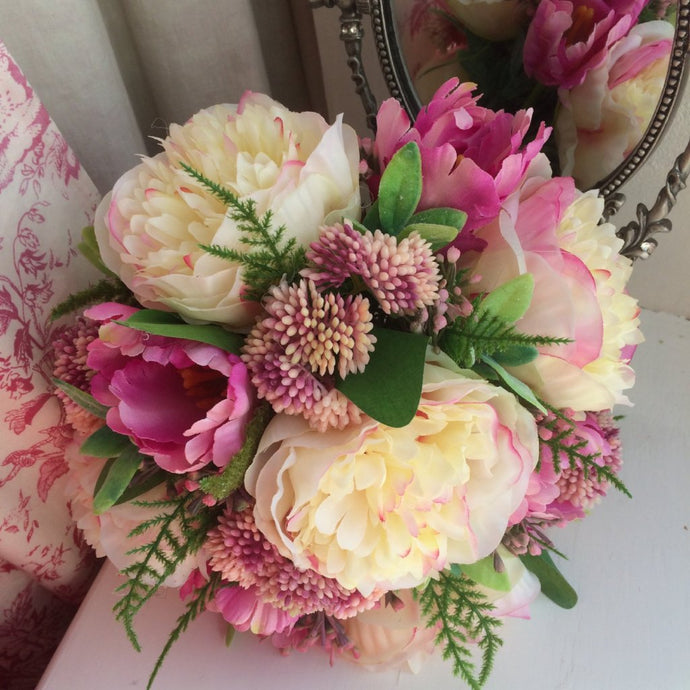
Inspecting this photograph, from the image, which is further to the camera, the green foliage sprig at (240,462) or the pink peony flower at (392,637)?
the pink peony flower at (392,637)

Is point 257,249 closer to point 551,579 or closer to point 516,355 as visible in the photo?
point 516,355

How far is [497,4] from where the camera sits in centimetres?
58

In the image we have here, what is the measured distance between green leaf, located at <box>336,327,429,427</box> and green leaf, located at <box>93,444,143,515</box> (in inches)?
5.7

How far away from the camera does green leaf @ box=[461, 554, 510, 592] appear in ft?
1.47

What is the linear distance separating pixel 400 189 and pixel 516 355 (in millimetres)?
120

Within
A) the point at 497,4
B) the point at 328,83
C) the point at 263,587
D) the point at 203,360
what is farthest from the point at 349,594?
the point at 328,83

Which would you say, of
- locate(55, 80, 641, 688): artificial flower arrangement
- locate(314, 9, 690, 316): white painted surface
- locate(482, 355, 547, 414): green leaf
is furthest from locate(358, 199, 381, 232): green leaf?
locate(314, 9, 690, 316): white painted surface

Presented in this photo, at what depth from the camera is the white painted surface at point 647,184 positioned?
0.68m

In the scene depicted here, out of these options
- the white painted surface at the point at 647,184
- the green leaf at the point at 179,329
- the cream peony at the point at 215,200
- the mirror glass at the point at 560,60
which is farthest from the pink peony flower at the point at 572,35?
the green leaf at the point at 179,329

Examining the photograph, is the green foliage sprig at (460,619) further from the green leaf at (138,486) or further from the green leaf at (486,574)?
the green leaf at (138,486)

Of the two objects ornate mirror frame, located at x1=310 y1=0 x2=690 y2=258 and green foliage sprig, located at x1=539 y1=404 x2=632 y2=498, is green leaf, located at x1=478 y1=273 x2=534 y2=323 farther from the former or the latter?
ornate mirror frame, located at x1=310 y1=0 x2=690 y2=258

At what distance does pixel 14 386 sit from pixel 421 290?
33 cm

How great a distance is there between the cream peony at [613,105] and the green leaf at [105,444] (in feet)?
1.57

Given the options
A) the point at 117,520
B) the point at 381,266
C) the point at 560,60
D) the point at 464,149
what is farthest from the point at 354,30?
the point at 117,520
